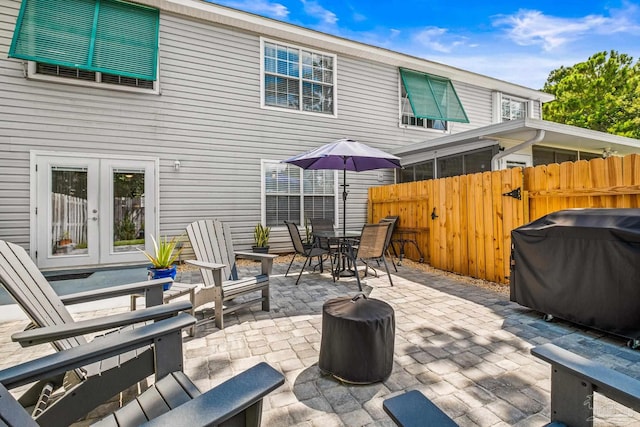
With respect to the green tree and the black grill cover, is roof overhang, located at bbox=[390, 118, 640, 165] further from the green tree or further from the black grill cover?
the green tree

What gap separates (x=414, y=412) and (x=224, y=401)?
0.58m

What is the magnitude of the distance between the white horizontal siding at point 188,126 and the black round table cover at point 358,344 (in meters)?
5.54

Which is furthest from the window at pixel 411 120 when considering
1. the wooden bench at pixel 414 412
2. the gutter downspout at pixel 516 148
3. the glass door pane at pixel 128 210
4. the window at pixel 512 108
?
the wooden bench at pixel 414 412

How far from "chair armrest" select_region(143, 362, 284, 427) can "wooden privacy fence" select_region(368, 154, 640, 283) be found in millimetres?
4080

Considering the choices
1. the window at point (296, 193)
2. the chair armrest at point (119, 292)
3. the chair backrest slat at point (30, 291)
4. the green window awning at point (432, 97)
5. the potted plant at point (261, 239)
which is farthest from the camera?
the green window awning at point (432, 97)

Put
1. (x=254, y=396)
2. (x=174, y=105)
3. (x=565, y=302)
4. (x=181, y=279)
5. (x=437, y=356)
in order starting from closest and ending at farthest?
(x=254, y=396)
(x=437, y=356)
(x=565, y=302)
(x=181, y=279)
(x=174, y=105)

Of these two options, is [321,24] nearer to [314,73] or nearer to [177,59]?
[314,73]

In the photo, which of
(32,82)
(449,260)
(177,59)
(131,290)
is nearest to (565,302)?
(449,260)

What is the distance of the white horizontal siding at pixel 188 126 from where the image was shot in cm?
570

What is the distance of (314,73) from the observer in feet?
27.2

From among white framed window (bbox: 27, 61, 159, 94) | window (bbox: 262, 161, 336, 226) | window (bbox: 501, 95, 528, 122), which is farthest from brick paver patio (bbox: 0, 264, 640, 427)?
window (bbox: 501, 95, 528, 122)

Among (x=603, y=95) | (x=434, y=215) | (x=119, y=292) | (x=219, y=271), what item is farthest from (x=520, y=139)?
(x=603, y=95)

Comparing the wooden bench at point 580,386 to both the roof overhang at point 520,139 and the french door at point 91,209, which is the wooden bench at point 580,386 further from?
the french door at point 91,209

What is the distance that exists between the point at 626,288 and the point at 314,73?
7.74 metres
